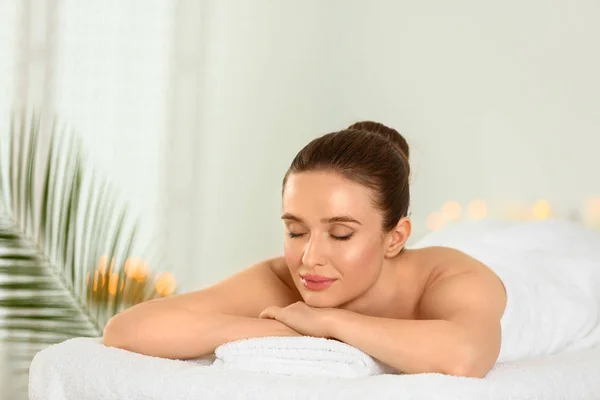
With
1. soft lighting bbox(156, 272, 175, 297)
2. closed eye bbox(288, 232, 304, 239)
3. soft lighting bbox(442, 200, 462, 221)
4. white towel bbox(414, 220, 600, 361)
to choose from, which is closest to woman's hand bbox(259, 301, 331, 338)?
closed eye bbox(288, 232, 304, 239)

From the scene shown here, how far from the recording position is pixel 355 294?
150 centimetres

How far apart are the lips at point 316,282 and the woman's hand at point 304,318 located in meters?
0.04

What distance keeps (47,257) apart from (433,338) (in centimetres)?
178

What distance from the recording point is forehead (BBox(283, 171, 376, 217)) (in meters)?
1.40

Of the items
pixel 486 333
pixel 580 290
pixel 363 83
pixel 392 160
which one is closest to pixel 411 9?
pixel 363 83

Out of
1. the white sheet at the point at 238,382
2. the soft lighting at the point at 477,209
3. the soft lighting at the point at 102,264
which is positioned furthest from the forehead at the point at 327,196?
the soft lighting at the point at 102,264

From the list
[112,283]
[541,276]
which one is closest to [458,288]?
[541,276]

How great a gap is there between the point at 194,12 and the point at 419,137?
1.18 m

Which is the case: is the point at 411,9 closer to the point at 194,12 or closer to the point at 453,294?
the point at 194,12

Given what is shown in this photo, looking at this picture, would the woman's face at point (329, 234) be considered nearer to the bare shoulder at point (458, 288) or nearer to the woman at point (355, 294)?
the woman at point (355, 294)

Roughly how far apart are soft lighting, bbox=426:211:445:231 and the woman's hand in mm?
1571

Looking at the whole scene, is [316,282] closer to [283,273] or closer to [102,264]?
[283,273]

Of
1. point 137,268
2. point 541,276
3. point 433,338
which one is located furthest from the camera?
point 137,268

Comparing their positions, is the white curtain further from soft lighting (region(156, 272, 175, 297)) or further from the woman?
the woman
